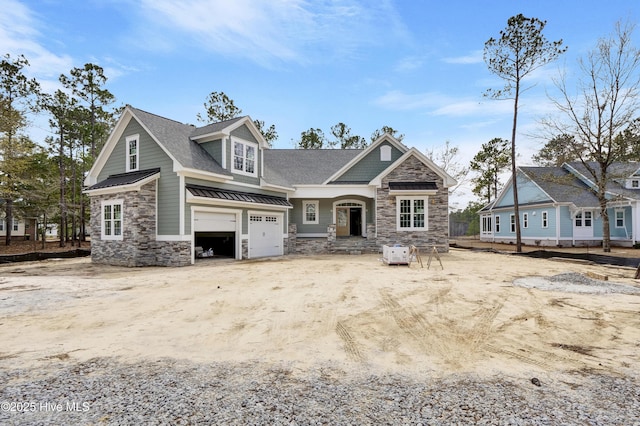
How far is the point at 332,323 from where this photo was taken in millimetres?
5758

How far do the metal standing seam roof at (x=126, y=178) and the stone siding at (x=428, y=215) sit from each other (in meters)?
11.6

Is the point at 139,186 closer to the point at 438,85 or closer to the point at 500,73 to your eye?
the point at 438,85

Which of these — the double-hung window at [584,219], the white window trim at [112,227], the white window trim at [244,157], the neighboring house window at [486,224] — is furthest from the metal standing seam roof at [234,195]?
the neighboring house window at [486,224]

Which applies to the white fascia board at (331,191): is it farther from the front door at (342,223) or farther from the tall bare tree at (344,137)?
the tall bare tree at (344,137)

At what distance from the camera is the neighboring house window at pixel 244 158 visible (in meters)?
16.7

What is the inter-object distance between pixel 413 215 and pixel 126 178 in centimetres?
1452

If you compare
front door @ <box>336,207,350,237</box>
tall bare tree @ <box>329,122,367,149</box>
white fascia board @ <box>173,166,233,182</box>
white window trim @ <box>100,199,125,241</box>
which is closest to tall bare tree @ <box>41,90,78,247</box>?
white window trim @ <box>100,199,125,241</box>

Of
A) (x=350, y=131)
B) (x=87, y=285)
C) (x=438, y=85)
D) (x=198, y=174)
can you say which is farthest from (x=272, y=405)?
(x=350, y=131)

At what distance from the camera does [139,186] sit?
13297 mm

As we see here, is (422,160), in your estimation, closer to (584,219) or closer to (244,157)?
(244,157)

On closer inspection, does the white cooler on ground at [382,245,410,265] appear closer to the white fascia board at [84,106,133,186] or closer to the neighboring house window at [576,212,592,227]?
the white fascia board at [84,106,133,186]

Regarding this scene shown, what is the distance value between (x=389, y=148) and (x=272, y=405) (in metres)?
19.5

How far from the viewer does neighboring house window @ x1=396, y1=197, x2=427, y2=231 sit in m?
18.8

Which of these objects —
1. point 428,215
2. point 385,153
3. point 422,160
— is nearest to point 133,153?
point 385,153
